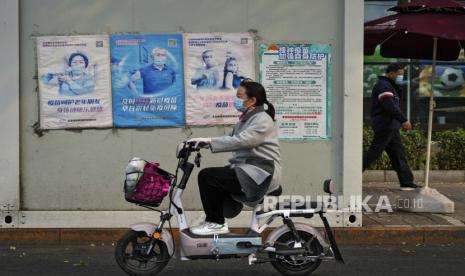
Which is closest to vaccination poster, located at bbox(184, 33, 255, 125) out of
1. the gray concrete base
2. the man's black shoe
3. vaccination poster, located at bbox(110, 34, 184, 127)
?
vaccination poster, located at bbox(110, 34, 184, 127)

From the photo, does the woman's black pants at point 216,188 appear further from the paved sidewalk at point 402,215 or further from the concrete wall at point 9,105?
the concrete wall at point 9,105

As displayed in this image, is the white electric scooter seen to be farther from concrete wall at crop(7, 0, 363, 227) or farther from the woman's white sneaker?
concrete wall at crop(7, 0, 363, 227)

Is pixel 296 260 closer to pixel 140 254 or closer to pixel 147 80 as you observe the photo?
pixel 140 254

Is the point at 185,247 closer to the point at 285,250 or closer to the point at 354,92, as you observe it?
the point at 285,250

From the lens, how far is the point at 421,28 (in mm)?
8016

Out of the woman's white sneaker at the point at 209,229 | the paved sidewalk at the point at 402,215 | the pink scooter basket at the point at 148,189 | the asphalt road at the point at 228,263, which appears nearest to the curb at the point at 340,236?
the asphalt road at the point at 228,263

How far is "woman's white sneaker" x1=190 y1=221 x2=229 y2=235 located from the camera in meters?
5.74

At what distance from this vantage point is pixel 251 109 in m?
5.82

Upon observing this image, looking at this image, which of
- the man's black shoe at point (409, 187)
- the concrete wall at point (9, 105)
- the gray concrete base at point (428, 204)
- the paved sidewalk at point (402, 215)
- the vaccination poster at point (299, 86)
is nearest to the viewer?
the concrete wall at point (9, 105)

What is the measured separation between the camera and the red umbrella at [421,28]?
8021 mm

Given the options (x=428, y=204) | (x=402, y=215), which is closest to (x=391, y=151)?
(x=428, y=204)

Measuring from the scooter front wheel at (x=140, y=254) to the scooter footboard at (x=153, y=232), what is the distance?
28 millimetres

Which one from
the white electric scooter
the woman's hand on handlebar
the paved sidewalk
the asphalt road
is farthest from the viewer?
the paved sidewalk

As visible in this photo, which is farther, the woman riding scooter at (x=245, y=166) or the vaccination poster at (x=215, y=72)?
the vaccination poster at (x=215, y=72)
